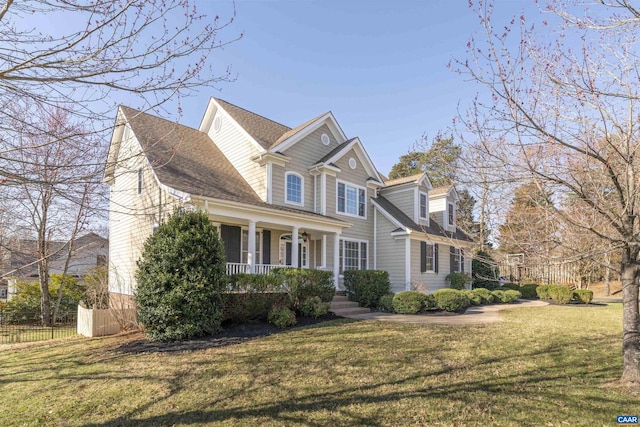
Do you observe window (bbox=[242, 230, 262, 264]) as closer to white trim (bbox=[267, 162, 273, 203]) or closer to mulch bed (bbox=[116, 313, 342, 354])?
white trim (bbox=[267, 162, 273, 203])

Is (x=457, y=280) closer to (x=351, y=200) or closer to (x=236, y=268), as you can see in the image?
(x=351, y=200)

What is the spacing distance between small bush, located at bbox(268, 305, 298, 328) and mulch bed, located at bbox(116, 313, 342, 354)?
0.14 metres

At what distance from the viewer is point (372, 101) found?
13219 mm

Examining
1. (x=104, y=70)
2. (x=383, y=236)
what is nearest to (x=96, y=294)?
(x=104, y=70)

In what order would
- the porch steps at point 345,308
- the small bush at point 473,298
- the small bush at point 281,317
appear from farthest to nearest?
the small bush at point 473,298 → the porch steps at point 345,308 → the small bush at point 281,317

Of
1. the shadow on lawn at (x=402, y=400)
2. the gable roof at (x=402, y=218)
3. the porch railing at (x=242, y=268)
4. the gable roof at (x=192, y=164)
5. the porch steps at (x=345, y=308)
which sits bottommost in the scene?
the porch steps at (x=345, y=308)

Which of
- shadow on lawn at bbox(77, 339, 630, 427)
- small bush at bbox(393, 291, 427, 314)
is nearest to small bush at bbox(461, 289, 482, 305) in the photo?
small bush at bbox(393, 291, 427, 314)

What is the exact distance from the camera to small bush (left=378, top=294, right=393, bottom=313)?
13.2 m

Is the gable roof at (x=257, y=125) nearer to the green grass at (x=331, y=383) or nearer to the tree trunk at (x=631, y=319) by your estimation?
the green grass at (x=331, y=383)

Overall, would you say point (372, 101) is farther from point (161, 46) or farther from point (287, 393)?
point (287, 393)

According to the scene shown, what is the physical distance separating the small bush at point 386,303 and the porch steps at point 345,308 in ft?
1.85

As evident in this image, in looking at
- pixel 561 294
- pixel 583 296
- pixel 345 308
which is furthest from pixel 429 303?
pixel 583 296

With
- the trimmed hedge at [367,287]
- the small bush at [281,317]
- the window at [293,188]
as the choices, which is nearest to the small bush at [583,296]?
the trimmed hedge at [367,287]

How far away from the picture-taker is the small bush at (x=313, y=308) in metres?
10.8
